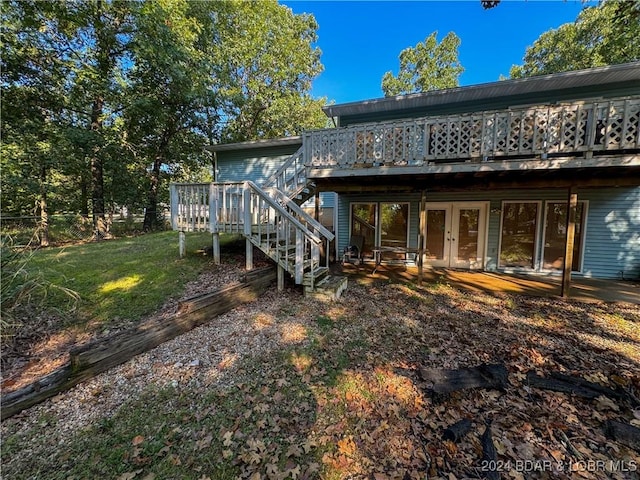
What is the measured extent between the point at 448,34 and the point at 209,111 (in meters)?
20.1

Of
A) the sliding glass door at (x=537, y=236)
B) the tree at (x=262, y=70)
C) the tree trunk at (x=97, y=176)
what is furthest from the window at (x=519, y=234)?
the tree trunk at (x=97, y=176)

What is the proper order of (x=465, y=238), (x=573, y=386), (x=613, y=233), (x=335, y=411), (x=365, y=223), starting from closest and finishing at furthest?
(x=335, y=411) < (x=573, y=386) < (x=613, y=233) < (x=465, y=238) < (x=365, y=223)

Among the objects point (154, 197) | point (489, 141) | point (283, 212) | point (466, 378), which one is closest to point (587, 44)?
point (489, 141)

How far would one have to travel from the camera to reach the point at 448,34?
21906 millimetres

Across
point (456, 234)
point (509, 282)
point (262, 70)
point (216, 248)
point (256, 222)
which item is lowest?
point (509, 282)

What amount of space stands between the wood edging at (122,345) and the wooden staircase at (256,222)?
1055 mm

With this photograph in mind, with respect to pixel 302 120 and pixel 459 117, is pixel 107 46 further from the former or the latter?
pixel 459 117

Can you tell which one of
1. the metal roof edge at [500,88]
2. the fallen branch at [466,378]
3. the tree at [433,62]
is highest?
the tree at [433,62]

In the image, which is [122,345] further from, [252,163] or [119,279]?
[252,163]

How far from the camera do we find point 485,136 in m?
5.86

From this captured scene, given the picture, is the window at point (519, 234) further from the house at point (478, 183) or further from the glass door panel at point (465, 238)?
the glass door panel at point (465, 238)

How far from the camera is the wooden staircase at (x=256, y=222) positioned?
5.78 meters

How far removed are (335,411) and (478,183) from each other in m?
6.02

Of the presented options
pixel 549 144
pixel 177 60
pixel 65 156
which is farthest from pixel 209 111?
pixel 549 144
